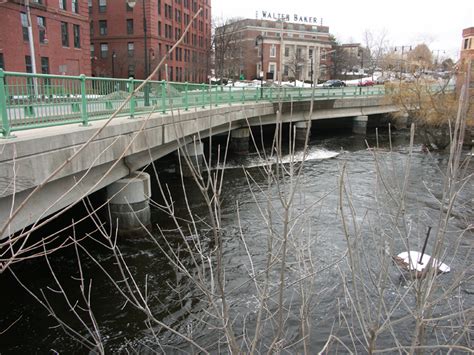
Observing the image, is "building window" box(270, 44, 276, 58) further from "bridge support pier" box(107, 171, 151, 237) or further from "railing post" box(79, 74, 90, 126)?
"railing post" box(79, 74, 90, 126)

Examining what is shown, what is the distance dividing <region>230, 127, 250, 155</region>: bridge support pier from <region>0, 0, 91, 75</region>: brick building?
1666 cm

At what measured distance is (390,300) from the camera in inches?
298

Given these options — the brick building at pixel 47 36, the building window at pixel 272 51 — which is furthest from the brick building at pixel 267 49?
the brick building at pixel 47 36

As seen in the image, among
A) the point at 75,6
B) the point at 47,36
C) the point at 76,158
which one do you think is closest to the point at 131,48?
the point at 75,6

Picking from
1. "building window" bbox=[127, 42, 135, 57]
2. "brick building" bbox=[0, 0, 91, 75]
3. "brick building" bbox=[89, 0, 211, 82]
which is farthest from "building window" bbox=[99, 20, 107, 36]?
"brick building" bbox=[0, 0, 91, 75]

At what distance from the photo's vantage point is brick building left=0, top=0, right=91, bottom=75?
3062 centimetres

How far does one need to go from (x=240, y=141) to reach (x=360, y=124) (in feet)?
48.3

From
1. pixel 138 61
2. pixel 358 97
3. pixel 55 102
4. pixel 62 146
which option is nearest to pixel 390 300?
pixel 62 146

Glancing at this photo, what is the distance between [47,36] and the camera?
112 ft

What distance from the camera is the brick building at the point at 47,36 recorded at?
3062 centimetres

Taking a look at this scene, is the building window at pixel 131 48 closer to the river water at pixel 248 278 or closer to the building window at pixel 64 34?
the building window at pixel 64 34

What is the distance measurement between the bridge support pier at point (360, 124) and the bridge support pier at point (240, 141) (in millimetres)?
14169

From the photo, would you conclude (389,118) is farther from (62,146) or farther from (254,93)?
(62,146)

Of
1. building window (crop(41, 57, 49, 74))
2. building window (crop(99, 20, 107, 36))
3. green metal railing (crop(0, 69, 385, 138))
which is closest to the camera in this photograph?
green metal railing (crop(0, 69, 385, 138))
